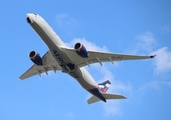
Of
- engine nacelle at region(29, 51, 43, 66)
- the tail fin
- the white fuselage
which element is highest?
the tail fin

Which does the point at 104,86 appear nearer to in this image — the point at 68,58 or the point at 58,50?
the point at 68,58

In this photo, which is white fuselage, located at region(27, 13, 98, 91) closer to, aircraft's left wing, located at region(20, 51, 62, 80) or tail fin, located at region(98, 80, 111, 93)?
aircraft's left wing, located at region(20, 51, 62, 80)

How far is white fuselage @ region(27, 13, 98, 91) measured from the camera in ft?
120

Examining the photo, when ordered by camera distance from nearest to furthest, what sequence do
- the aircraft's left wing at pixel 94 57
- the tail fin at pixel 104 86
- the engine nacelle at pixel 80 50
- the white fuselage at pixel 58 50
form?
the white fuselage at pixel 58 50
the engine nacelle at pixel 80 50
the aircraft's left wing at pixel 94 57
the tail fin at pixel 104 86

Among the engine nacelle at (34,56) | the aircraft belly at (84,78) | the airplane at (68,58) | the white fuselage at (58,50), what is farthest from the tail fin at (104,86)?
the engine nacelle at (34,56)

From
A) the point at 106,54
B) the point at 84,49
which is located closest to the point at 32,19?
the point at 84,49

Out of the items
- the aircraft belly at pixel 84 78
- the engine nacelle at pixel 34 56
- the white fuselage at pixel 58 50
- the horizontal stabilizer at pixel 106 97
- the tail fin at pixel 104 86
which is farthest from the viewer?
the tail fin at pixel 104 86

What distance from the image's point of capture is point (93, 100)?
47.4m

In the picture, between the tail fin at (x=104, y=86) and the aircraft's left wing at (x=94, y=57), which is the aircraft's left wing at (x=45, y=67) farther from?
the tail fin at (x=104, y=86)

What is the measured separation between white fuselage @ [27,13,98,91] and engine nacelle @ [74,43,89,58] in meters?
2.19

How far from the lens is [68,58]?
39500 mm

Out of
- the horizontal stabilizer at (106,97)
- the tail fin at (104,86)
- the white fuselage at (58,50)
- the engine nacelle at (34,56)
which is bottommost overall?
the engine nacelle at (34,56)

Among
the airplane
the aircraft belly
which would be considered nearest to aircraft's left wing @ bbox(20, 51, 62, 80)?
the airplane

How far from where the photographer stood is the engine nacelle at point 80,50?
37.3 m
